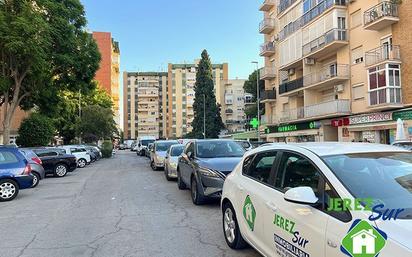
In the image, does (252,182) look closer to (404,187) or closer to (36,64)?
(404,187)

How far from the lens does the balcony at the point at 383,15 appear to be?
26.8 m

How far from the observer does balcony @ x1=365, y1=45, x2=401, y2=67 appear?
89.1 ft

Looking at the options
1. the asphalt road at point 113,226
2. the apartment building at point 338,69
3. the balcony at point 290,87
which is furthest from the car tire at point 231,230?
the balcony at point 290,87

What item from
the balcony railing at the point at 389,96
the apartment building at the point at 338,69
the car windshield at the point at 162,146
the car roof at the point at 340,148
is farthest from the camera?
the apartment building at the point at 338,69

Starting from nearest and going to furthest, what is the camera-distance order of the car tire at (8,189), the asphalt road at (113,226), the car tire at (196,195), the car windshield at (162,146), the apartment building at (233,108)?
the asphalt road at (113,226)
the car tire at (196,195)
the car tire at (8,189)
the car windshield at (162,146)
the apartment building at (233,108)

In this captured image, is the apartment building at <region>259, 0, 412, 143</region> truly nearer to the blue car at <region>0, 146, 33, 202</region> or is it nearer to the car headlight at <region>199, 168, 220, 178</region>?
the car headlight at <region>199, 168, 220, 178</region>

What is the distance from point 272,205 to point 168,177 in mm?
12586

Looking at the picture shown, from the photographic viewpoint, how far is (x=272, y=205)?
4469 mm

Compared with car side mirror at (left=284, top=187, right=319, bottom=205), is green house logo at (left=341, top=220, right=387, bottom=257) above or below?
below

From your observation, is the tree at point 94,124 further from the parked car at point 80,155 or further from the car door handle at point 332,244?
the car door handle at point 332,244

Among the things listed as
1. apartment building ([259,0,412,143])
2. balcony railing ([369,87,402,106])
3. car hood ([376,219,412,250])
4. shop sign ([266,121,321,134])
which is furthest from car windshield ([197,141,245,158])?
shop sign ([266,121,321,134])

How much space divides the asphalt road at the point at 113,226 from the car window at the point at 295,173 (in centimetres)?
Answer: 154

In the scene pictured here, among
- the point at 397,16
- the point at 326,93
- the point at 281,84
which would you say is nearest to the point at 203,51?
the point at 281,84

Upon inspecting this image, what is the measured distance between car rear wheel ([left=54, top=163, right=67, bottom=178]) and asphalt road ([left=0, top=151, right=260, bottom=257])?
29.3 ft
